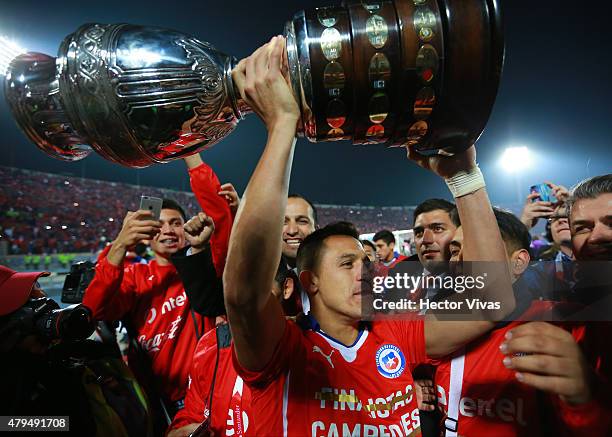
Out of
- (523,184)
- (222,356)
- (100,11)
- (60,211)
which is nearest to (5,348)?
(222,356)

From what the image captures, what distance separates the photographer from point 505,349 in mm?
704

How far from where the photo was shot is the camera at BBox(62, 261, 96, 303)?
1.90m

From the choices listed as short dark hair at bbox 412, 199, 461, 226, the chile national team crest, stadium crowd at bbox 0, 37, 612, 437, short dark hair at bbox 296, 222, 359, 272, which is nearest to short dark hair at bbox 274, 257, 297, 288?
stadium crowd at bbox 0, 37, 612, 437

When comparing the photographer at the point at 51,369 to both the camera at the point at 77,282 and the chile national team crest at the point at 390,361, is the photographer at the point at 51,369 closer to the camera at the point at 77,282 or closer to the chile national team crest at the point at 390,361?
the camera at the point at 77,282

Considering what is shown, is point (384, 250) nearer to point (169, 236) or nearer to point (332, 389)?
point (169, 236)

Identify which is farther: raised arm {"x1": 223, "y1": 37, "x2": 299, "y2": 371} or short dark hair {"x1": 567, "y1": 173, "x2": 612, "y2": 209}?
short dark hair {"x1": 567, "y1": 173, "x2": 612, "y2": 209}

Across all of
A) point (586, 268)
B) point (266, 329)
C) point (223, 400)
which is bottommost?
point (223, 400)

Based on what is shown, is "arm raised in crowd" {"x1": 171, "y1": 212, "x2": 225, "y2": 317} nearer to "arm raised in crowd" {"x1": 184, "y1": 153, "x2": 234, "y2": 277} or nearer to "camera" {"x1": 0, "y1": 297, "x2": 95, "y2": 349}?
"arm raised in crowd" {"x1": 184, "y1": 153, "x2": 234, "y2": 277}

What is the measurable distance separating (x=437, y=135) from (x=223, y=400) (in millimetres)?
1212

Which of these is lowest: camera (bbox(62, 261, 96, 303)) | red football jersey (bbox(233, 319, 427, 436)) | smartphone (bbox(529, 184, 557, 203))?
red football jersey (bbox(233, 319, 427, 436))

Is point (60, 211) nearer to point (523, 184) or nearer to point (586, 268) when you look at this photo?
point (523, 184)

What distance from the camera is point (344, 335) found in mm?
1326

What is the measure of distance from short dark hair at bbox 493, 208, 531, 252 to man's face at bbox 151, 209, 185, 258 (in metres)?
1.81

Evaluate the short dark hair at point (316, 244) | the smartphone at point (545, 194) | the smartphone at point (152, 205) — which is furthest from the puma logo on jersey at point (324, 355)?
the smartphone at point (545, 194)
